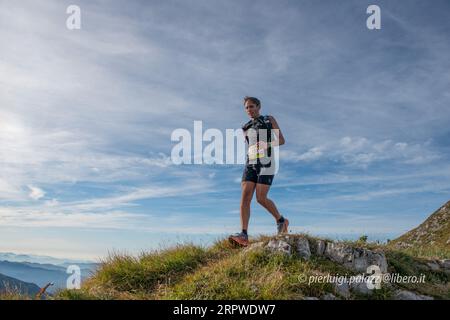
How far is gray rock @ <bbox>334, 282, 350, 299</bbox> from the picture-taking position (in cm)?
908

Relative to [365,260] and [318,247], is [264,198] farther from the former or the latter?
[365,260]

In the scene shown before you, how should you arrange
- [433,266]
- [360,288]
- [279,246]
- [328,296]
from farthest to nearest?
[433,266] < [279,246] < [360,288] < [328,296]

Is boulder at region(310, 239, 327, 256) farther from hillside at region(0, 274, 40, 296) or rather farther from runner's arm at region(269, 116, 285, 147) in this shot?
hillside at region(0, 274, 40, 296)

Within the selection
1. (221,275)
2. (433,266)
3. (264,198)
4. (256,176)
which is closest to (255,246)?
(264,198)

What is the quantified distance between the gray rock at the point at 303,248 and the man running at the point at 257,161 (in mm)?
1345

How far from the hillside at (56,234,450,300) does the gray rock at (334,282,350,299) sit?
19mm

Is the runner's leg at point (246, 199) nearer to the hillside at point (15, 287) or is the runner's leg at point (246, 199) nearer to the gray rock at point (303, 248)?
the gray rock at point (303, 248)

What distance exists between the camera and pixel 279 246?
1013 centimetres

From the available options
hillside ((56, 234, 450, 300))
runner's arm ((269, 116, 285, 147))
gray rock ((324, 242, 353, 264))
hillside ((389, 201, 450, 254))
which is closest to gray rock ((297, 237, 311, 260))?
hillside ((56, 234, 450, 300))

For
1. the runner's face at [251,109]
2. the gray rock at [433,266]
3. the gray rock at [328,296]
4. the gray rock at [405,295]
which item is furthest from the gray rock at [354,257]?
the runner's face at [251,109]

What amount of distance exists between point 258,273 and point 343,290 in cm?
192

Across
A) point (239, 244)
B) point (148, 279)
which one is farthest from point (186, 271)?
point (239, 244)

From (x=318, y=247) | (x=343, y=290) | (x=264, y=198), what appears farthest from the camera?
(x=264, y=198)
